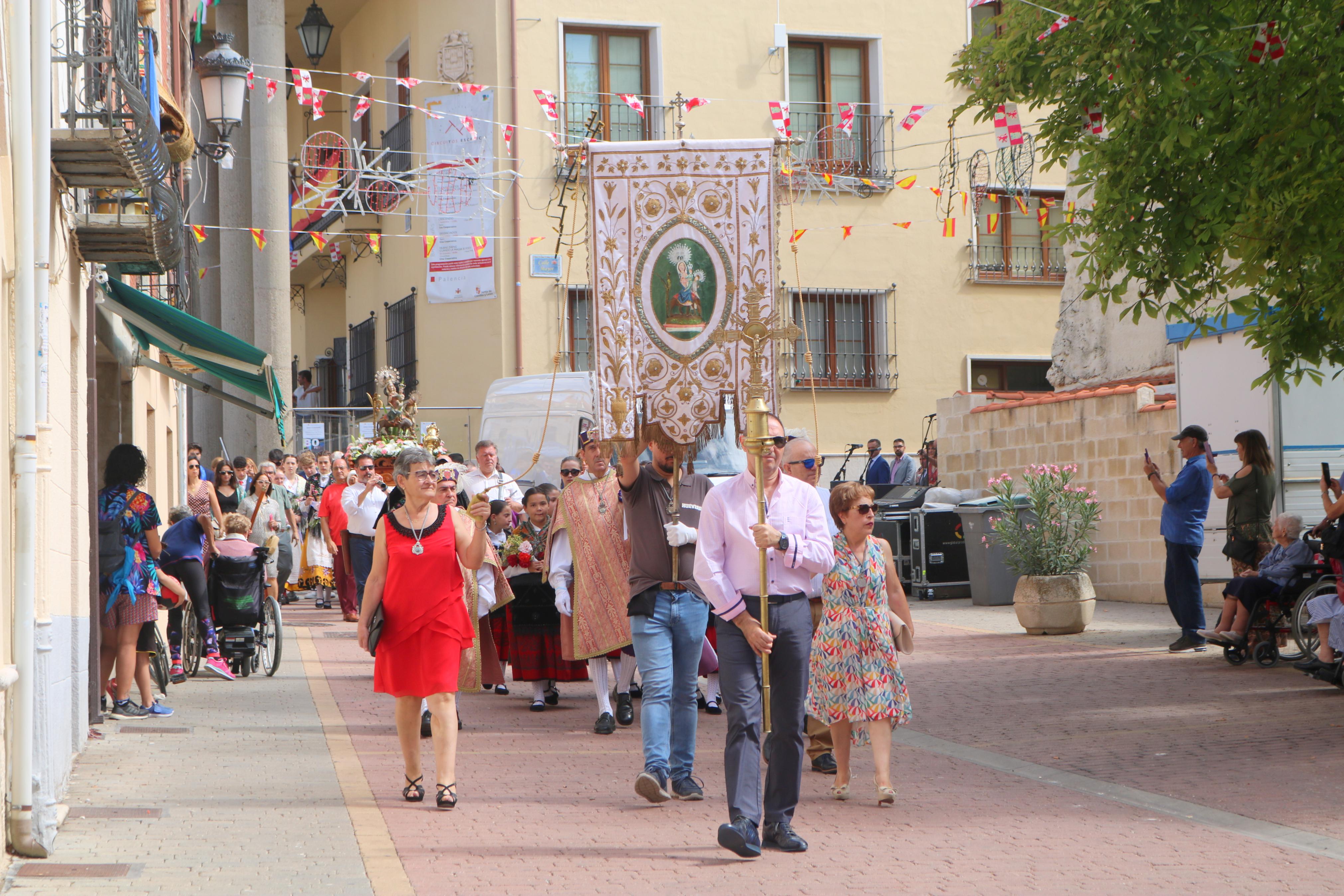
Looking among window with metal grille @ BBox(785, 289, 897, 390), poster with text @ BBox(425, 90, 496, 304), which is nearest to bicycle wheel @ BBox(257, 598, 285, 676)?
poster with text @ BBox(425, 90, 496, 304)

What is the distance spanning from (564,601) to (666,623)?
8.91 feet

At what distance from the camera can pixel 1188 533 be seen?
13180mm

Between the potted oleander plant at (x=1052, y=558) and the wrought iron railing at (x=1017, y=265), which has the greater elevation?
the wrought iron railing at (x=1017, y=265)

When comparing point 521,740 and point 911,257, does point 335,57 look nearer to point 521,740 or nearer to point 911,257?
point 911,257

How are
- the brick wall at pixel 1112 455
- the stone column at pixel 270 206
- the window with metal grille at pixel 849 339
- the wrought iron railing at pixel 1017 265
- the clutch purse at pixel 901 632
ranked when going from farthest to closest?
the wrought iron railing at pixel 1017 265, the window with metal grille at pixel 849 339, the stone column at pixel 270 206, the brick wall at pixel 1112 455, the clutch purse at pixel 901 632

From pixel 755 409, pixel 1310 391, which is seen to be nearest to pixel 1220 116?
pixel 755 409

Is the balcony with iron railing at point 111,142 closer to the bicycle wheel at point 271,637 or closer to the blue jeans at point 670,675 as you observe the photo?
the blue jeans at point 670,675

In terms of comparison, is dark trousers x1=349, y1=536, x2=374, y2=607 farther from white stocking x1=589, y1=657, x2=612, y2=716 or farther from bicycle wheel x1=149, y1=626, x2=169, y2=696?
white stocking x1=589, y1=657, x2=612, y2=716

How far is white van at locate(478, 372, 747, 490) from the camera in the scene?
66.5 feet

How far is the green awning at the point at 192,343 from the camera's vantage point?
37.1 feet

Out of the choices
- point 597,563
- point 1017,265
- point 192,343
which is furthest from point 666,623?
Answer: point 1017,265

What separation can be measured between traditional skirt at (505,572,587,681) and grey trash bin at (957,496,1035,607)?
26.0 feet

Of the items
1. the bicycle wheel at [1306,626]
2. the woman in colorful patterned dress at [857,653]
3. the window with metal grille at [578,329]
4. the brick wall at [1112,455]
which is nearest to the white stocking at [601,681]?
the woman in colorful patterned dress at [857,653]

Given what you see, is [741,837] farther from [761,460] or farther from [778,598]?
[761,460]
